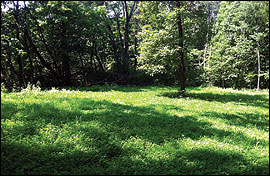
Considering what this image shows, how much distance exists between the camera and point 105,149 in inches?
162

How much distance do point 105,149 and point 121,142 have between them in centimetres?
52

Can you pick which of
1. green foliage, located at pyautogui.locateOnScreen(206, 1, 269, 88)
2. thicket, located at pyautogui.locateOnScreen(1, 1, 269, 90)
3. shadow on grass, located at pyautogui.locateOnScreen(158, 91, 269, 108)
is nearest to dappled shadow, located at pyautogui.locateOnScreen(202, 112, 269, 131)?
thicket, located at pyautogui.locateOnScreen(1, 1, 269, 90)

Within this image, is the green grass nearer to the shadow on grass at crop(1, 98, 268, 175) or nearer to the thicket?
the shadow on grass at crop(1, 98, 268, 175)

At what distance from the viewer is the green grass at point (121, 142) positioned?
11.6 feet

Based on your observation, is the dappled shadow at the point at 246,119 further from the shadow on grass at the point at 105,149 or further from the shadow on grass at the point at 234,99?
the shadow on grass at the point at 234,99

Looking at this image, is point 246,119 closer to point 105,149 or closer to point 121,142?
point 121,142

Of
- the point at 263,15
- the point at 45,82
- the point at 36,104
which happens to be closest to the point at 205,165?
the point at 36,104

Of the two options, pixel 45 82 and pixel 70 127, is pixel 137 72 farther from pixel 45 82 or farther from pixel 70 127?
pixel 70 127

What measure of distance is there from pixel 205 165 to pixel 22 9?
17.1 m

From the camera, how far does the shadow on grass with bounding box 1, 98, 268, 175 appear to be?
346 cm

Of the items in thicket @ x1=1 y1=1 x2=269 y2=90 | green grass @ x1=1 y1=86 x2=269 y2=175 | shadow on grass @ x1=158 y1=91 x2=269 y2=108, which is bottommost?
shadow on grass @ x1=158 y1=91 x2=269 y2=108

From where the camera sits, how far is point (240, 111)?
852 centimetres

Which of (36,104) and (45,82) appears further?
(45,82)

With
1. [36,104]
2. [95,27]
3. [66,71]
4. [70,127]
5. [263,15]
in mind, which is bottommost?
[70,127]
